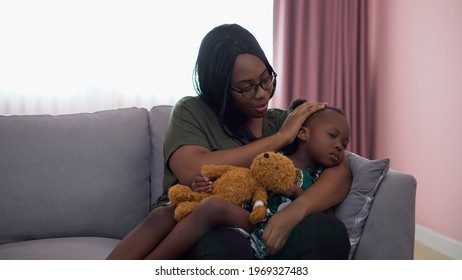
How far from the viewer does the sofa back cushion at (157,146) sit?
5.74 ft

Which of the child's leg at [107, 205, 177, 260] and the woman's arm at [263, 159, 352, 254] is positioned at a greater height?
the woman's arm at [263, 159, 352, 254]

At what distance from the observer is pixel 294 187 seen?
1286 mm

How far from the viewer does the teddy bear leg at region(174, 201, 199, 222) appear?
1.19 m

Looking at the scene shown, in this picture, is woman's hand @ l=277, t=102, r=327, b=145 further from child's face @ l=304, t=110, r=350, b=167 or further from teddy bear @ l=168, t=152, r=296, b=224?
teddy bear @ l=168, t=152, r=296, b=224

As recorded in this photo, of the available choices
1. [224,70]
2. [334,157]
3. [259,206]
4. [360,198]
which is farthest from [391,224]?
[224,70]

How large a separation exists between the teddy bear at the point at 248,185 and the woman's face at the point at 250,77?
8.3 inches

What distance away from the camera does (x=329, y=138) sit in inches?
53.6

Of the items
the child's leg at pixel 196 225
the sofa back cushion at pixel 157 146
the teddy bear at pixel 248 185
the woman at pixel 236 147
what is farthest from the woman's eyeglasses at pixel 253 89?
the sofa back cushion at pixel 157 146

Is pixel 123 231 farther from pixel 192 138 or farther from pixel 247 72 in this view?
pixel 247 72

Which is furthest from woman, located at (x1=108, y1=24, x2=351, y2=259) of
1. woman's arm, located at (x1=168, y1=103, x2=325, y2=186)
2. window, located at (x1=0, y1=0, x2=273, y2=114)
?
window, located at (x1=0, y1=0, x2=273, y2=114)

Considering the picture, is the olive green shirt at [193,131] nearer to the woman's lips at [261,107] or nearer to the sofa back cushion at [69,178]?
the woman's lips at [261,107]

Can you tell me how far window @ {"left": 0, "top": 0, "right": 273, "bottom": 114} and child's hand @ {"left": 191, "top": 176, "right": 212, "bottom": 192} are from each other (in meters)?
1.58

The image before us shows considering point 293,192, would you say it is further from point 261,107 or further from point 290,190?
point 261,107
